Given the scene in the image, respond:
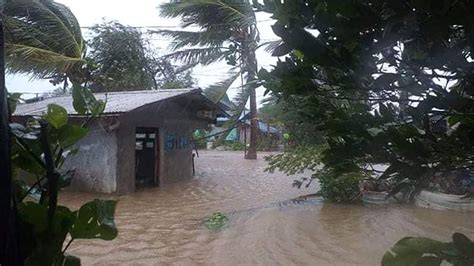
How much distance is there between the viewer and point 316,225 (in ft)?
21.4

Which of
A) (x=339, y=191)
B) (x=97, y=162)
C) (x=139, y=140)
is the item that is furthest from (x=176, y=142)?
(x=339, y=191)

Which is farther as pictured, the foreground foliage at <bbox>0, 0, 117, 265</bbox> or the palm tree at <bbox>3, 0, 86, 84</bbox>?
the palm tree at <bbox>3, 0, 86, 84</bbox>

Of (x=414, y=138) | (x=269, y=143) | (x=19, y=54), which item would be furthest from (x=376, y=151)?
(x=269, y=143)

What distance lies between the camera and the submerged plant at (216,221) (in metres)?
6.47

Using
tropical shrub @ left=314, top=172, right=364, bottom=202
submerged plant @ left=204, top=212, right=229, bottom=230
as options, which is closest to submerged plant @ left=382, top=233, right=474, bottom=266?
submerged plant @ left=204, top=212, right=229, bottom=230

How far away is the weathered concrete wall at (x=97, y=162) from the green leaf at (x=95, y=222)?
328 inches

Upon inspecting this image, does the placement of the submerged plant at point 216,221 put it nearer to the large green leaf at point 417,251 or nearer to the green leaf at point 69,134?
the green leaf at point 69,134

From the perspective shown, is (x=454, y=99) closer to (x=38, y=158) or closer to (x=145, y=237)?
(x=38, y=158)

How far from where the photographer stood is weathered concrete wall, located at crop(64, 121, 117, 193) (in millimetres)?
9320

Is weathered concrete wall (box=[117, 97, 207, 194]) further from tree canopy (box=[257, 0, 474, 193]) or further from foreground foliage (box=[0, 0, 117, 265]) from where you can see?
tree canopy (box=[257, 0, 474, 193])

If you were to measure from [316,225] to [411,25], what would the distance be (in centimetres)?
599

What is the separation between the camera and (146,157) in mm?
11234

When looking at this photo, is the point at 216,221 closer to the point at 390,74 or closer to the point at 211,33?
the point at 390,74

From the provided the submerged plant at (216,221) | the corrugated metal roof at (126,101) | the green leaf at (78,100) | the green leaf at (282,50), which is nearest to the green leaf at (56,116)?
the green leaf at (78,100)
